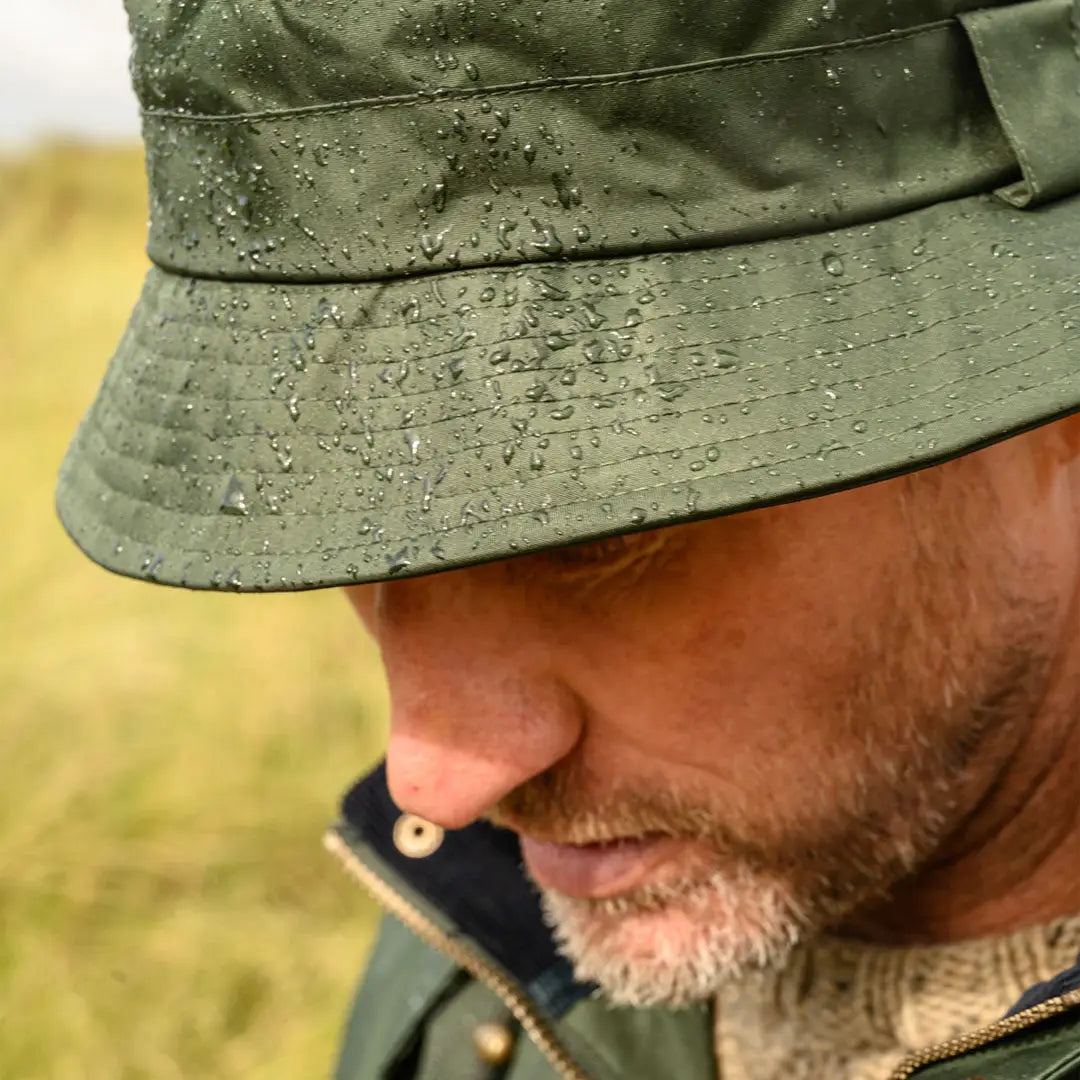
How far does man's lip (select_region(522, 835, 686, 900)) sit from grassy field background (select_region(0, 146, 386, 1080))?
1.67 meters

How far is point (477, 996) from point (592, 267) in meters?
1.24

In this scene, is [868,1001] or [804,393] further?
[868,1001]

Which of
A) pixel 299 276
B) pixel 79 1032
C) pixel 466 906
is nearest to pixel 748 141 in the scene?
pixel 299 276

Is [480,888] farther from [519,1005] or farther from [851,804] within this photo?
[851,804]

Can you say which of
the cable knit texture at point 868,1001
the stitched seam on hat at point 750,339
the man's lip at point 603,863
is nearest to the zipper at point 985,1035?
the cable knit texture at point 868,1001

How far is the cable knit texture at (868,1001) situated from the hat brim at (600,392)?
669 mm

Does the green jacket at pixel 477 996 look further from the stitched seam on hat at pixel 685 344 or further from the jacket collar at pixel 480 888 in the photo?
the stitched seam on hat at pixel 685 344

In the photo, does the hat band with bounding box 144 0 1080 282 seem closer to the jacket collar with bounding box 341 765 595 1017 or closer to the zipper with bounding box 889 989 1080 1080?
the zipper with bounding box 889 989 1080 1080

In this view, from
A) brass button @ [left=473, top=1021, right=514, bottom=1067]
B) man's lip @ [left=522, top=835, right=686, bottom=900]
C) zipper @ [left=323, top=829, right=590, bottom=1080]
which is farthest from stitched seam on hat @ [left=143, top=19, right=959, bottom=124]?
brass button @ [left=473, top=1021, right=514, bottom=1067]

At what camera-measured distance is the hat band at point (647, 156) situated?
3.02ft

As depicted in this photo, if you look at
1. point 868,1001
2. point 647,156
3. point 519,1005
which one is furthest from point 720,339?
point 519,1005

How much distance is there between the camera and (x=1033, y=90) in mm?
1012

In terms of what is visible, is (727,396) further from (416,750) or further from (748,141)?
(416,750)

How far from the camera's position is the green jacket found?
5.34 feet
